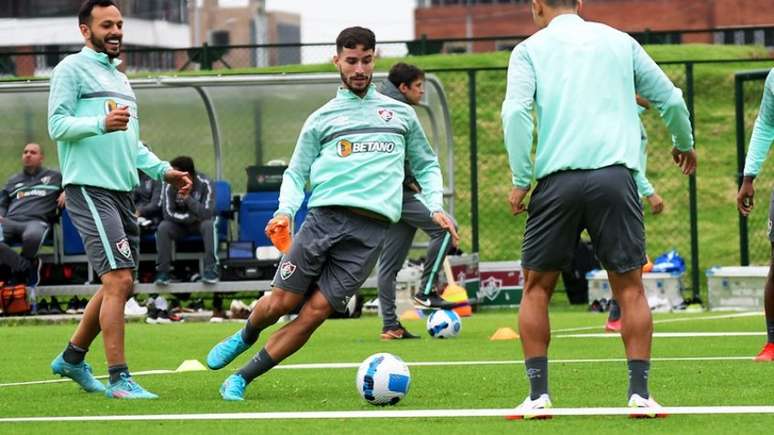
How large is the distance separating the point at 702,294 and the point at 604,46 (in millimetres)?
15021

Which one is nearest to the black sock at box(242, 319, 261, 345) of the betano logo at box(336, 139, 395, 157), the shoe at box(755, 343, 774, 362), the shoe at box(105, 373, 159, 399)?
the shoe at box(105, 373, 159, 399)

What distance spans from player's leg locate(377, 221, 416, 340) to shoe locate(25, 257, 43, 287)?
5883mm

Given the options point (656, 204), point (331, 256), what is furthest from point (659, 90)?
point (656, 204)

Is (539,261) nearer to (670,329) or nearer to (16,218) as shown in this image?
(670,329)

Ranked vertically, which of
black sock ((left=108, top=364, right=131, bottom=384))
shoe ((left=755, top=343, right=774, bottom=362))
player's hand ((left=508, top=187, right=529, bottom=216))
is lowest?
shoe ((left=755, top=343, right=774, bottom=362))

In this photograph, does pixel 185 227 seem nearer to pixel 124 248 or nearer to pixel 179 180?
pixel 179 180

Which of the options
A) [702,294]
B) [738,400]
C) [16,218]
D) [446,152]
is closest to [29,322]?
[16,218]

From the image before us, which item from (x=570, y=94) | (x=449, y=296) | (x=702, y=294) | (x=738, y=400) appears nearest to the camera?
(x=570, y=94)

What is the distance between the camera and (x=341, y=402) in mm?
8297

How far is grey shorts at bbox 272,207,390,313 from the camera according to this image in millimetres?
8344

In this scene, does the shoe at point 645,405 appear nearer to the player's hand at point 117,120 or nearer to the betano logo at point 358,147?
the betano logo at point 358,147

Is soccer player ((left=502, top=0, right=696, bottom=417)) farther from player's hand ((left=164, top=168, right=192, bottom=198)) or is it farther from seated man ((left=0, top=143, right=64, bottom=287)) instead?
seated man ((left=0, top=143, right=64, bottom=287))

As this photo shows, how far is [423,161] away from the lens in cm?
890

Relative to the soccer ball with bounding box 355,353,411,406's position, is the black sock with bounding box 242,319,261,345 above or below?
above
